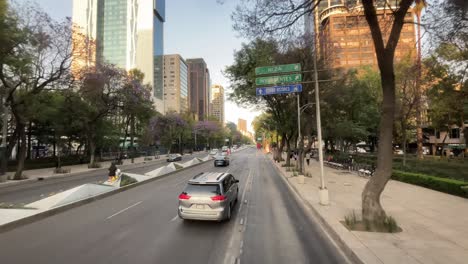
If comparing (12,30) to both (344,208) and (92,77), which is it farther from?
(344,208)

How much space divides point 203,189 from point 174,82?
146 metres

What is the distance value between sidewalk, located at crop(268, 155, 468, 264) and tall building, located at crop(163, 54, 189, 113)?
450 ft

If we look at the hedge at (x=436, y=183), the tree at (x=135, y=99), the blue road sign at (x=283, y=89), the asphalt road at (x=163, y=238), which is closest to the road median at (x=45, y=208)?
the asphalt road at (x=163, y=238)

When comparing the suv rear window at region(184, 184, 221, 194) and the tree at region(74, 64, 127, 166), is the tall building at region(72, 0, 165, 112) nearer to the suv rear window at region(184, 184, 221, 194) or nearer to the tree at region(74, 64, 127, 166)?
the tree at region(74, 64, 127, 166)

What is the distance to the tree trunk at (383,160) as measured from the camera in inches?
333

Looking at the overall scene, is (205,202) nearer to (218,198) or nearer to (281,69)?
(218,198)

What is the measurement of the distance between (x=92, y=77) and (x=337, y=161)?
3086 centimetres

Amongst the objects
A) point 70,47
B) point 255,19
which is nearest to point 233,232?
point 255,19

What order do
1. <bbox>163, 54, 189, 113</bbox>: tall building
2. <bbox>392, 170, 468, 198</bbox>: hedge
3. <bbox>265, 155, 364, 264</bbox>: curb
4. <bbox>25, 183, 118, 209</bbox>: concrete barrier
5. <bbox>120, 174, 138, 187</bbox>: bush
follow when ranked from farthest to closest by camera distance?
<bbox>163, 54, 189, 113</bbox>: tall building
<bbox>120, 174, 138, 187</bbox>: bush
<bbox>392, 170, 468, 198</bbox>: hedge
<bbox>25, 183, 118, 209</bbox>: concrete barrier
<bbox>265, 155, 364, 264</bbox>: curb

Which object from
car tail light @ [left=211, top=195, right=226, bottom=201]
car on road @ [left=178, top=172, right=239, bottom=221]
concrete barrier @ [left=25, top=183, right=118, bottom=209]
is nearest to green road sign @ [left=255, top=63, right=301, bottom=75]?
car on road @ [left=178, top=172, right=239, bottom=221]

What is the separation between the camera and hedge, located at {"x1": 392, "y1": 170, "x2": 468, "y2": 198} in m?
13.7

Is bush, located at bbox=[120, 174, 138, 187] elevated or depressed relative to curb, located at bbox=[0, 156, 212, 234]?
elevated

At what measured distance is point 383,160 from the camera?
855cm

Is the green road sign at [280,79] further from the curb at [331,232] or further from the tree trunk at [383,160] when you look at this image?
the curb at [331,232]
